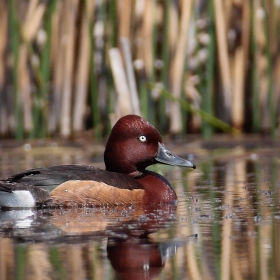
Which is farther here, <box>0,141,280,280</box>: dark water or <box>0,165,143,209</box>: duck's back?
<box>0,165,143,209</box>: duck's back

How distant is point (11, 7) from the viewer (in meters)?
9.14

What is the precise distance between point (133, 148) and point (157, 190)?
1.40 ft

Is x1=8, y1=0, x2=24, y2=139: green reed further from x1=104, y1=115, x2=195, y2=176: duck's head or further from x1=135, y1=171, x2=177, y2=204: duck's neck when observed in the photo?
x1=135, y1=171, x2=177, y2=204: duck's neck

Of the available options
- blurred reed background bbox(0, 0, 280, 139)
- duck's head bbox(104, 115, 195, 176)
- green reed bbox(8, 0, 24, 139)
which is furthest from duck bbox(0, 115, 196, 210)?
green reed bbox(8, 0, 24, 139)

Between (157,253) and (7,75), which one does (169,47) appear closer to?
(7,75)

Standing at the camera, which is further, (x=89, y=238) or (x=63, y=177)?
(x=63, y=177)

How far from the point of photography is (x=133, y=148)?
21.2ft

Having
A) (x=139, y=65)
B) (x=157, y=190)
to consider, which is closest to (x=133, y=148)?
(x=157, y=190)

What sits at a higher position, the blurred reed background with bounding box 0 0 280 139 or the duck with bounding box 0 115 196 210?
the blurred reed background with bounding box 0 0 280 139

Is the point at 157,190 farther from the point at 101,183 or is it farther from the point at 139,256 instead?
the point at 139,256

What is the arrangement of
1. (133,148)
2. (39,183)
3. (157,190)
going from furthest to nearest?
(133,148)
(157,190)
(39,183)

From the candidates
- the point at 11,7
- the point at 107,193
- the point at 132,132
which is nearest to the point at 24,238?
the point at 107,193

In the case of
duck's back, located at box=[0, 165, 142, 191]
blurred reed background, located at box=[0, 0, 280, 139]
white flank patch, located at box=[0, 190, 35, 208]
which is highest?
blurred reed background, located at box=[0, 0, 280, 139]

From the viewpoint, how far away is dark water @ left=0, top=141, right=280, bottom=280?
153 inches
